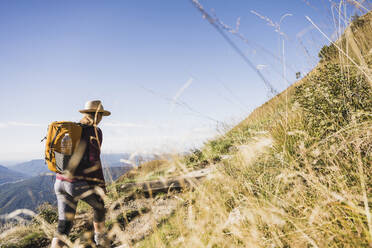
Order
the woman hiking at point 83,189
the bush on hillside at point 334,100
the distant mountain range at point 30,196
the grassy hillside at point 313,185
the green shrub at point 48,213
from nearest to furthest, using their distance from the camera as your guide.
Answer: the grassy hillside at point 313,185 → the bush on hillside at point 334,100 → the distant mountain range at point 30,196 → the woman hiking at point 83,189 → the green shrub at point 48,213

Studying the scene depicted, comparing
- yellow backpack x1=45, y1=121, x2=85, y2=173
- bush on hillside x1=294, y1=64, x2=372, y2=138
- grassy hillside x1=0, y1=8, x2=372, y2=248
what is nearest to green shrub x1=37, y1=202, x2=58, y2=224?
yellow backpack x1=45, y1=121, x2=85, y2=173

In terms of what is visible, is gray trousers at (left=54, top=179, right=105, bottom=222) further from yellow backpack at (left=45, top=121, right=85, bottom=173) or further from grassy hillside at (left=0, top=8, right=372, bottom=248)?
grassy hillside at (left=0, top=8, right=372, bottom=248)

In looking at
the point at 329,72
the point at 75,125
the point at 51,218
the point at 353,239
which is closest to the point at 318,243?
the point at 353,239

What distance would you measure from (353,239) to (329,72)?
156 centimetres

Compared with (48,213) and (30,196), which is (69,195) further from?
(48,213)

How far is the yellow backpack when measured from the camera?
9.02ft

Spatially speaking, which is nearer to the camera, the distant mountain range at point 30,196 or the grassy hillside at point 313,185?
the grassy hillside at point 313,185

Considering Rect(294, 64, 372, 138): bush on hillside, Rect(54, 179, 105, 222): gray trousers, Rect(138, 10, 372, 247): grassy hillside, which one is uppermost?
Rect(54, 179, 105, 222): gray trousers

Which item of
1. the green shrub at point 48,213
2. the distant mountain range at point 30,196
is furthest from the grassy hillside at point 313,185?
the green shrub at point 48,213

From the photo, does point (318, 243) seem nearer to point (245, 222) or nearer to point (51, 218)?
point (245, 222)

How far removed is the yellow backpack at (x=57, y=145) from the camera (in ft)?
9.02

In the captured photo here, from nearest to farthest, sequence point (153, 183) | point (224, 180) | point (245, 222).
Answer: point (245, 222)
point (224, 180)
point (153, 183)

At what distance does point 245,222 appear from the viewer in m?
1.41

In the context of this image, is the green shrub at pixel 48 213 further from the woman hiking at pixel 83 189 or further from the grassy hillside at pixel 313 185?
the grassy hillside at pixel 313 185
